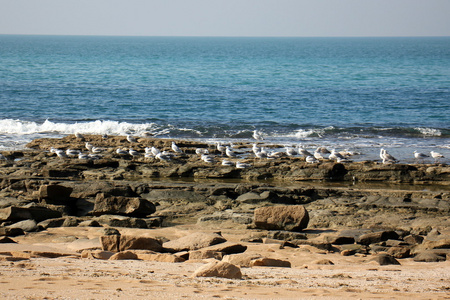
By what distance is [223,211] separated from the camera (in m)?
12.6

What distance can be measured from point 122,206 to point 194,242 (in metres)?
3.09

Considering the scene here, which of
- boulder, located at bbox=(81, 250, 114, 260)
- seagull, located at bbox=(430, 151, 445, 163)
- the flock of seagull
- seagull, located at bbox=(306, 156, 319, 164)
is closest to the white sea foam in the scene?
the flock of seagull

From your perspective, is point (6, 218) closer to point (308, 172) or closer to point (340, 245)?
point (340, 245)

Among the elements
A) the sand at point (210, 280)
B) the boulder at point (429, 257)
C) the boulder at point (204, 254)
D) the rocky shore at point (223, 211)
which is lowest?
the rocky shore at point (223, 211)

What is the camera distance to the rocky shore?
923 cm

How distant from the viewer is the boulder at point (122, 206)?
12.2 m

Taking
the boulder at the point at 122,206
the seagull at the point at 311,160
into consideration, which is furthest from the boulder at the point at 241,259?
the seagull at the point at 311,160

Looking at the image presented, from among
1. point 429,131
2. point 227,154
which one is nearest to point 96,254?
point 227,154

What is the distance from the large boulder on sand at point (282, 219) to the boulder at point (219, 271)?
4.32 metres

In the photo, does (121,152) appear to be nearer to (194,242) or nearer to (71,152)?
(71,152)

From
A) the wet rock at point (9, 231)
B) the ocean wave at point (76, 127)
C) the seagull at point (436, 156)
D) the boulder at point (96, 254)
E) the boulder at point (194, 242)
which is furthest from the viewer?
the ocean wave at point (76, 127)

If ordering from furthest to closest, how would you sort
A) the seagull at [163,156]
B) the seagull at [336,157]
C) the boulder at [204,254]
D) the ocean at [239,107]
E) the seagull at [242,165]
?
the ocean at [239,107] < the seagull at [336,157] < the seagull at [163,156] < the seagull at [242,165] < the boulder at [204,254]

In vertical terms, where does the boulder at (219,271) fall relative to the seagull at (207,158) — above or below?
above

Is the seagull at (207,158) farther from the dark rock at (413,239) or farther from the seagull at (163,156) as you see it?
the dark rock at (413,239)
